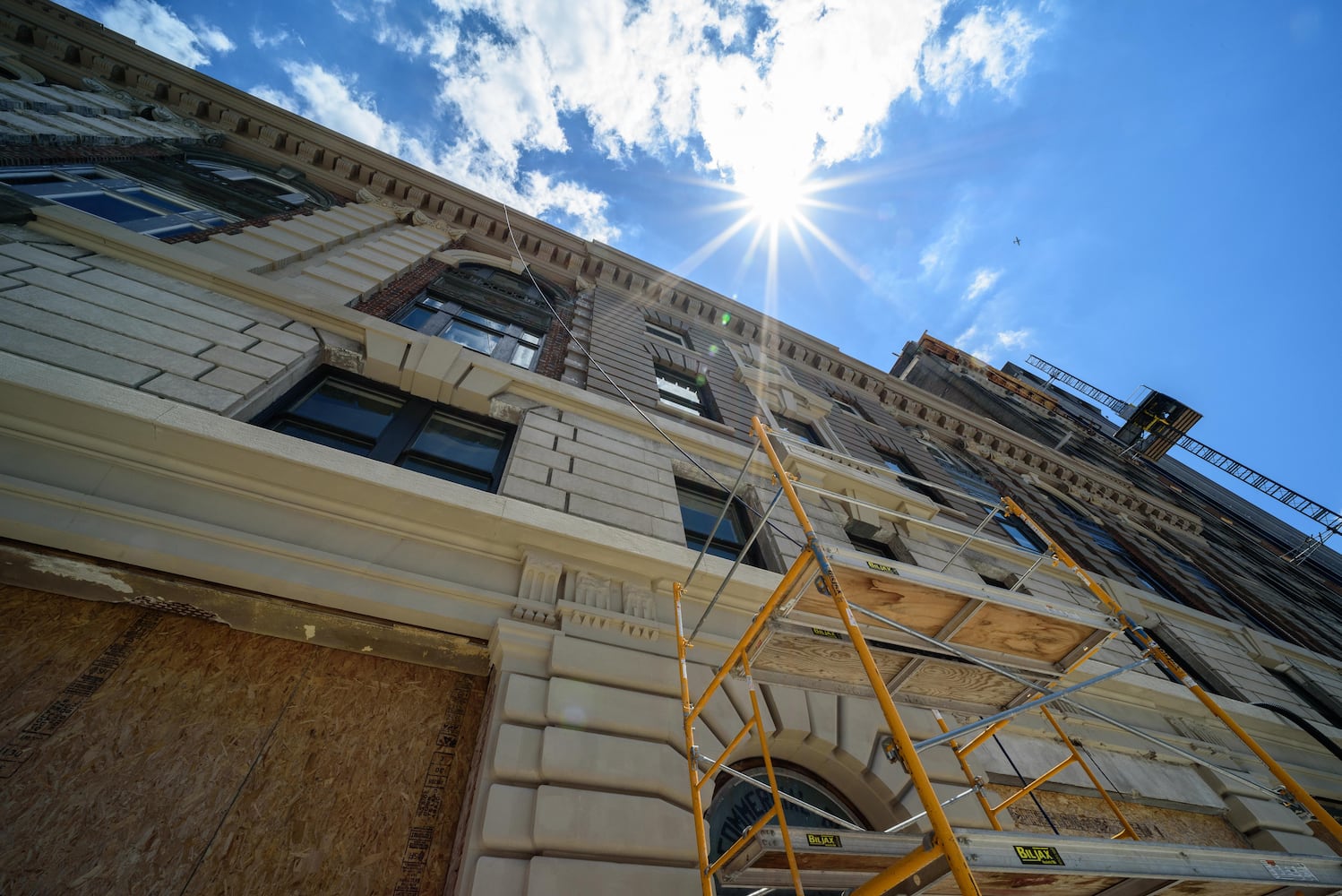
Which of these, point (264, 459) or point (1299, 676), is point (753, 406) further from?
point (1299, 676)

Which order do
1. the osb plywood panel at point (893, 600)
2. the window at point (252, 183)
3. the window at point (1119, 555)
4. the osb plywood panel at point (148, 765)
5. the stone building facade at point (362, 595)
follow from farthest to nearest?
the window at point (1119, 555) → the window at point (252, 183) → the osb plywood panel at point (893, 600) → the stone building facade at point (362, 595) → the osb plywood panel at point (148, 765)

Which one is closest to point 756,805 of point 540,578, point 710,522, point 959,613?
point 959,613

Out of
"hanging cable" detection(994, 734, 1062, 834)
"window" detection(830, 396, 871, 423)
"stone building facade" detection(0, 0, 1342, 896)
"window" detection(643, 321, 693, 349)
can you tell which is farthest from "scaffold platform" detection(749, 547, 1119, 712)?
"window" detection(830, 396, 871, 423)

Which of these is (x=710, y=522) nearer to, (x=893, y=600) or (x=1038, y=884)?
(x=893, y=600)

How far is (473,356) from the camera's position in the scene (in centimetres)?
733

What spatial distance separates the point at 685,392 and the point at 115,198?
1060 centimetres

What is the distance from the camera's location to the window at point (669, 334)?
14688 millimetres

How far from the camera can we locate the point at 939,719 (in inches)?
194

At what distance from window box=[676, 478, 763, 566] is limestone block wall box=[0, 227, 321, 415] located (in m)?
5.39

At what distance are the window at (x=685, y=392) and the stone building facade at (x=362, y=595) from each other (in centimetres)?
118

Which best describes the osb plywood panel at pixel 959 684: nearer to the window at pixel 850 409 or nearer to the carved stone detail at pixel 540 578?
the carved stone detail at pixel 540 578

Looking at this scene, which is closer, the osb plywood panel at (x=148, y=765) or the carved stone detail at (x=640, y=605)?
the osb plywood panel at (x=148, y=765)

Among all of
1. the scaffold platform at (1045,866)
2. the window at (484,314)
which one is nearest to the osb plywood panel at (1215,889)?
the scaffold platform at (1045,866)

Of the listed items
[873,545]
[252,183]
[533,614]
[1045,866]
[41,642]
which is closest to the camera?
[1045,866]
